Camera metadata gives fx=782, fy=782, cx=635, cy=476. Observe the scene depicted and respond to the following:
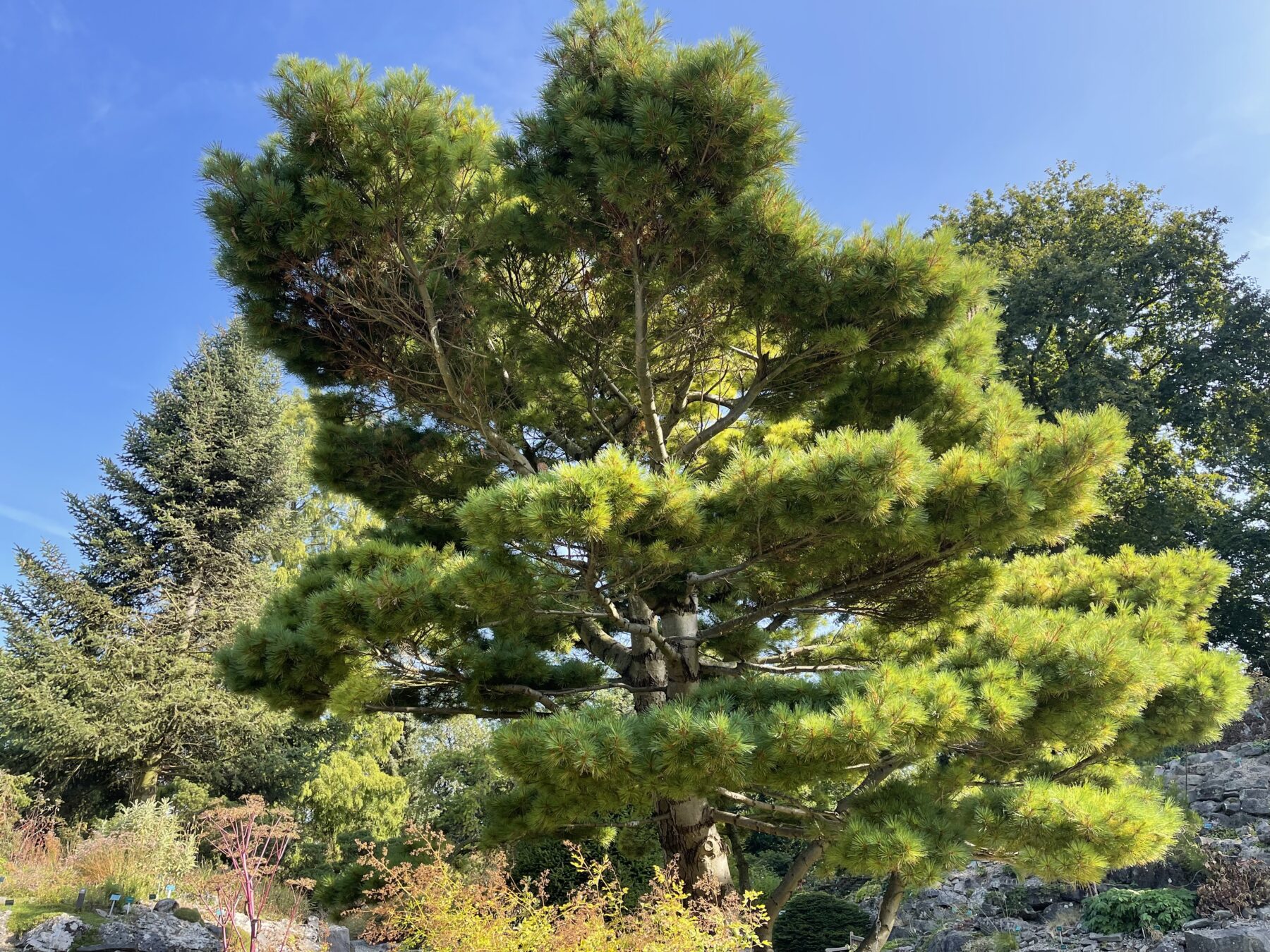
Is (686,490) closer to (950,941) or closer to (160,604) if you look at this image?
(950,941)

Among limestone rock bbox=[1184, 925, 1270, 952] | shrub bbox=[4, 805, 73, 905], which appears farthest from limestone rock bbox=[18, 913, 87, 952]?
limestone rock bbox=[1184, 925, 1270, 952]

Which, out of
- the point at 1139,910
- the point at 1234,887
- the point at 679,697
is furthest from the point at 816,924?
the point at 679,697

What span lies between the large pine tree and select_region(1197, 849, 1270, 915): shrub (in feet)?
8.68

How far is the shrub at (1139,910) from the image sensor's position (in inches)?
257

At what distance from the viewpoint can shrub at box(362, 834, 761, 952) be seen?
2.85 metres

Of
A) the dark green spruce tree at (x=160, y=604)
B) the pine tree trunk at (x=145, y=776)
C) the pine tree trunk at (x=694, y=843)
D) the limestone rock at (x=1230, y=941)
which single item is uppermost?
the dark green spruce tree at (x=160, y=604)

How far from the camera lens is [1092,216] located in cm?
1584

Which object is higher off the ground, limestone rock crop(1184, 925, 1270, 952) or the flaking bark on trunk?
the flaking bark on trunk

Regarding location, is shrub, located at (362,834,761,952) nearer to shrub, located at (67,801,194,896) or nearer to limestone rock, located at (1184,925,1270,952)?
limestone rock, located at (1184,925,1270,952)

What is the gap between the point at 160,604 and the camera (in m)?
13.0

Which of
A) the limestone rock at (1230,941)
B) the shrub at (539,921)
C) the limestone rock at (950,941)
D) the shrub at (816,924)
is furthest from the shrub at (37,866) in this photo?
the limestone rock at (1230,941)

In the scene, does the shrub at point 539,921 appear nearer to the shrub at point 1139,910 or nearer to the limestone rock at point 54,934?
the limestone rock at point 54,934

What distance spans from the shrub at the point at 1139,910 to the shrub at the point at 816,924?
2602 mm

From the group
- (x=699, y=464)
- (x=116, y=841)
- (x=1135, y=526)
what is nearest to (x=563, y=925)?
(x=699, y=464)
